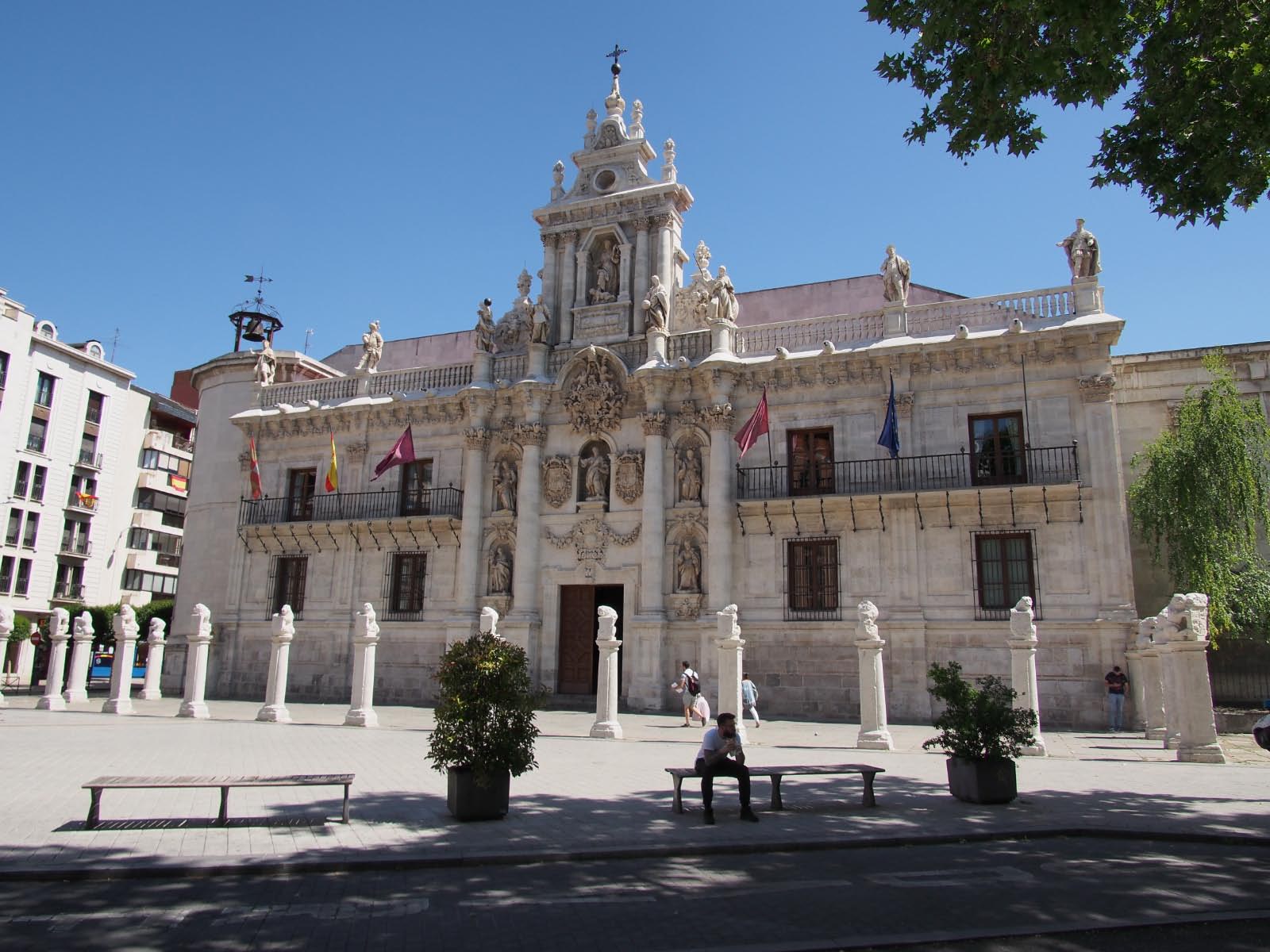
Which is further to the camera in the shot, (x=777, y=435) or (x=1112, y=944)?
(x=777, y=435)

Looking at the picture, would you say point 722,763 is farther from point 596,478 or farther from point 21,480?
point 21,480

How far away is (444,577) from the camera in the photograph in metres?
27.9

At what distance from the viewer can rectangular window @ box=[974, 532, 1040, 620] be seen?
22.0m

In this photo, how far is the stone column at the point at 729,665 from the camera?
16.8m

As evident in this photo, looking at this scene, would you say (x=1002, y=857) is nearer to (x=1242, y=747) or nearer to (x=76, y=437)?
(x=1242, y=747)

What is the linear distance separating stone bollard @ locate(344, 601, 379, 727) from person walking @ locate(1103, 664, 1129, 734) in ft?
51.8

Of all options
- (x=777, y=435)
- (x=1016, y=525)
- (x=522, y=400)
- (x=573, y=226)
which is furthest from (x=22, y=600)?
(x=1016, y=525)

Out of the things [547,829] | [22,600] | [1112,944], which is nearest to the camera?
[1112,944]

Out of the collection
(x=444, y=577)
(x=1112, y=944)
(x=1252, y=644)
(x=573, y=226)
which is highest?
(x=573, y=226)

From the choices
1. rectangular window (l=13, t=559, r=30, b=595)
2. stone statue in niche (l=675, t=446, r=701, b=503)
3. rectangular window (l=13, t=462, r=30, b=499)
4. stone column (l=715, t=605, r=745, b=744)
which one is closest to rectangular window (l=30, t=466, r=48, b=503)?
rectangular window (l=13, t=462, r=30, b=499)

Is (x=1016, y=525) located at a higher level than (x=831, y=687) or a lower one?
higher

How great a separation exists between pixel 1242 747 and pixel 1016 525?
7019 mm

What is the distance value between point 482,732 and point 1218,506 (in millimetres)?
19559

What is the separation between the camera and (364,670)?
19.6 m
